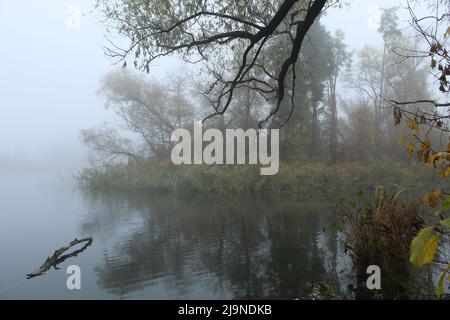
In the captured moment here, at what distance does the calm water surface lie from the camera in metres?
6.67

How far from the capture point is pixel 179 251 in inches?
364

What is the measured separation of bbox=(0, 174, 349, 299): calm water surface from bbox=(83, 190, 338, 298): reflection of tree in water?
0.02m

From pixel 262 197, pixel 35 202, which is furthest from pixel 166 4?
pixel 35 202

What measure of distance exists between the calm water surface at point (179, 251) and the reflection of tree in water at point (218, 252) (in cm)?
2

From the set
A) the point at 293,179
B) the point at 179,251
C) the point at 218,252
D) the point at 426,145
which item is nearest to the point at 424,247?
the point at 426,145

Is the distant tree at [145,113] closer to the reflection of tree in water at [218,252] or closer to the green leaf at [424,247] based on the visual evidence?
the reflection of tree in water at [218,252]

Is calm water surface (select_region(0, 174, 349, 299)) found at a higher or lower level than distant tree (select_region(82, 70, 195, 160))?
lower

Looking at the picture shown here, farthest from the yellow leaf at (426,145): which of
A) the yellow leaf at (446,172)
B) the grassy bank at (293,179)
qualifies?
the grassy bank at (293,179)

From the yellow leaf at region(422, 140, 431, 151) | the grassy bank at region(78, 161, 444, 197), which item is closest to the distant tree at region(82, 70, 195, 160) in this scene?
the grassy bank at region(78, 161, 444, 197)

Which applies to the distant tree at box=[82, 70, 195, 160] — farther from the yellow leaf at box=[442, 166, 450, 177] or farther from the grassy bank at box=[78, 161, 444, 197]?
the yellow leaf at box=[442, 166, 450, 177]

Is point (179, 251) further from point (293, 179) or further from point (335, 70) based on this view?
point (335, 70)

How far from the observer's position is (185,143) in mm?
27781

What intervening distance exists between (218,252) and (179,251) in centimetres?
95

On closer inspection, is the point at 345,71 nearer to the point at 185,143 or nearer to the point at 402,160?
the point at 402,160
